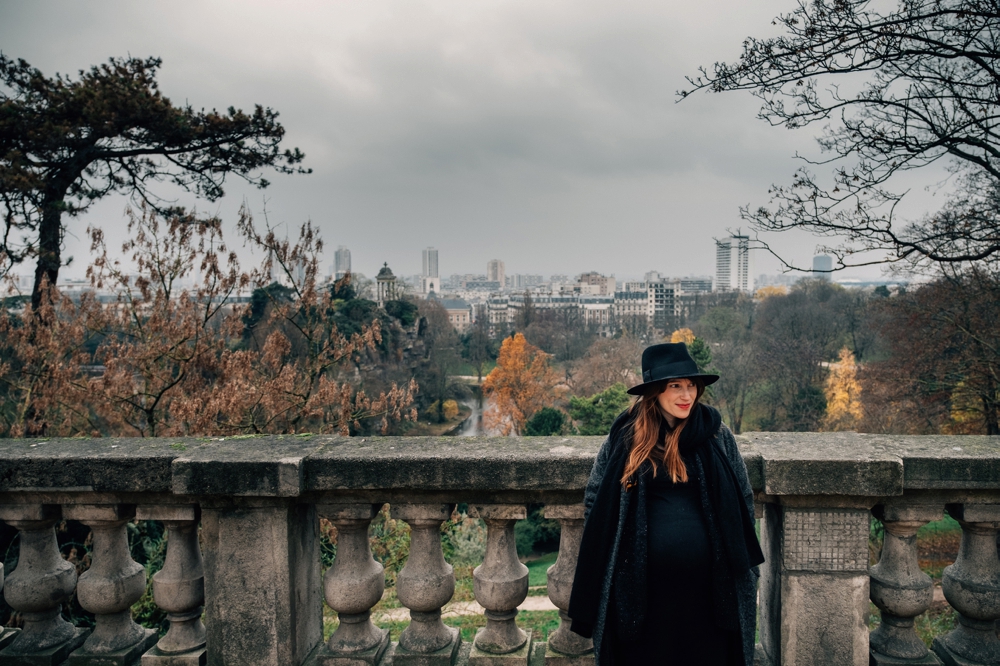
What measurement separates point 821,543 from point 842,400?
36.6 m

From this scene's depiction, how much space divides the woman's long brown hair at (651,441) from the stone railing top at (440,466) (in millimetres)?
201

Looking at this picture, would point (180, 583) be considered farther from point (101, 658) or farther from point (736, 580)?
point (736, 580)

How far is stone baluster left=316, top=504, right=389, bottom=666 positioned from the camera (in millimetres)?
2506

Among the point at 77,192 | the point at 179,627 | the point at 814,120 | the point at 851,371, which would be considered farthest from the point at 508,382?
the point at 179,627

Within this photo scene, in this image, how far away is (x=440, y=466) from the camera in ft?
7.88

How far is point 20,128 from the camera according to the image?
12.3 meters

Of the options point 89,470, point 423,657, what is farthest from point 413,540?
point 89,470

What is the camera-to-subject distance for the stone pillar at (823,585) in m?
2.36

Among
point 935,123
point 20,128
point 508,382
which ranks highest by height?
point 20,128

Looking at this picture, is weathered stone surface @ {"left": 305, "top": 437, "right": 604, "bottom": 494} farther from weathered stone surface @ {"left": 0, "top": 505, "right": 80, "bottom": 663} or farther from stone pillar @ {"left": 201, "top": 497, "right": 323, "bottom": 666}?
weathered stone surface @ {"left": 0, "top": 505, "right": 80, "bottom": 663}

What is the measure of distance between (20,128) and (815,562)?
48.6 ft

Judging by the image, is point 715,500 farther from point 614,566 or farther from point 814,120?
point 814,120

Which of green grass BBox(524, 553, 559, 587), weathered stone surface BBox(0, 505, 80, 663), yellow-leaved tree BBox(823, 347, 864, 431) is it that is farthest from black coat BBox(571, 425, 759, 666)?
yellow-leaved tree BBox(823, 347, 864, 431)

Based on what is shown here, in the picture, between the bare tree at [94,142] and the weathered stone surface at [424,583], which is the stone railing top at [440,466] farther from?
the bare tree at [94,142]
